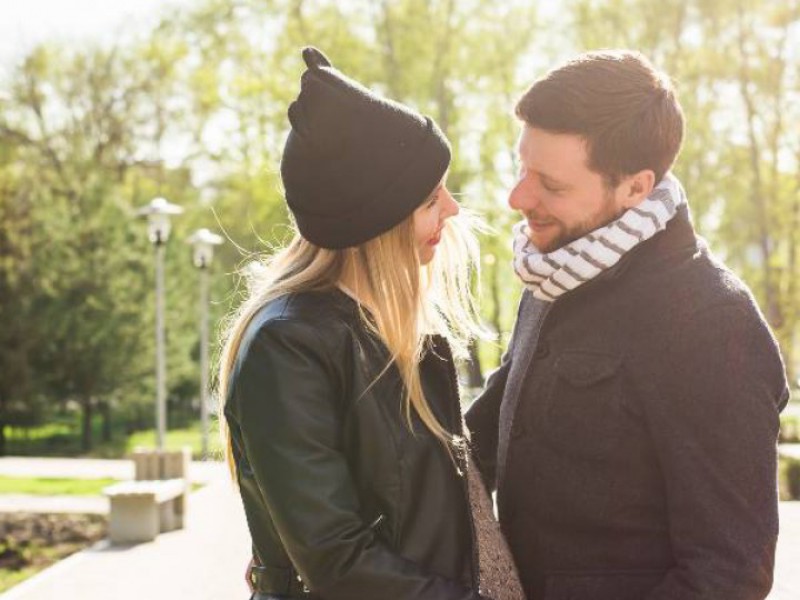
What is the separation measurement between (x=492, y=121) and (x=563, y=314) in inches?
896

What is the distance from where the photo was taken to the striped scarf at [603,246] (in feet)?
7.33

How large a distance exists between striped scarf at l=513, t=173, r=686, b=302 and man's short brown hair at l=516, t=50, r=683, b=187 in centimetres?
8

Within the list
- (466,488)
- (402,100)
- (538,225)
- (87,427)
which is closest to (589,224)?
(538,225)

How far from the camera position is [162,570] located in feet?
28.5

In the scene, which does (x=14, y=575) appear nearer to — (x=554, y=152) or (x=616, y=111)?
(x=554, y=152)

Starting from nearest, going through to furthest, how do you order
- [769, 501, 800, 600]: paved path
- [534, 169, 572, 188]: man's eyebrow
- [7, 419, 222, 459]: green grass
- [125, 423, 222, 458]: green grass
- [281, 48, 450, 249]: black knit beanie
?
[281, 48, 450, 249]: black knit beanie
[534, 169, 572, 188]: man's eyebrow
[769, 501, 800, 600]: paved path
[7, 419, 222, 459]: green grass
[125, 423, 222, 458]: green grass

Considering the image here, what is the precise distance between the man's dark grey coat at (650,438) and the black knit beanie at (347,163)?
0.49 m

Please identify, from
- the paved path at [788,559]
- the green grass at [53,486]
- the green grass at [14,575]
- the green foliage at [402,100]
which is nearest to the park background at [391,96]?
the green foliage at [402,100]

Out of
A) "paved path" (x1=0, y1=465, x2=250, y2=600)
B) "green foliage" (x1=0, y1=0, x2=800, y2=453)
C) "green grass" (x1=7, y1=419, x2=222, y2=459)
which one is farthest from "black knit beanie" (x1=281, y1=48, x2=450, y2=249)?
"green grass" (x1=7, y1=419, x2=222, y2=459)

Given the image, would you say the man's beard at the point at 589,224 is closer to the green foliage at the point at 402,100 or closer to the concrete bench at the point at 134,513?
the concrete bench at the point at 134,513

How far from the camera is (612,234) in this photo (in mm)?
2240

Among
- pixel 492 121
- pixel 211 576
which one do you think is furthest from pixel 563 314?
pixel 492 121

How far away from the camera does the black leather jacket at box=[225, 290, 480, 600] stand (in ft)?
6.36

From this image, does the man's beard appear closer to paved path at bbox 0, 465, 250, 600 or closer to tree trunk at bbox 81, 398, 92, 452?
paved path at bbox 0, 465, 250, 600
